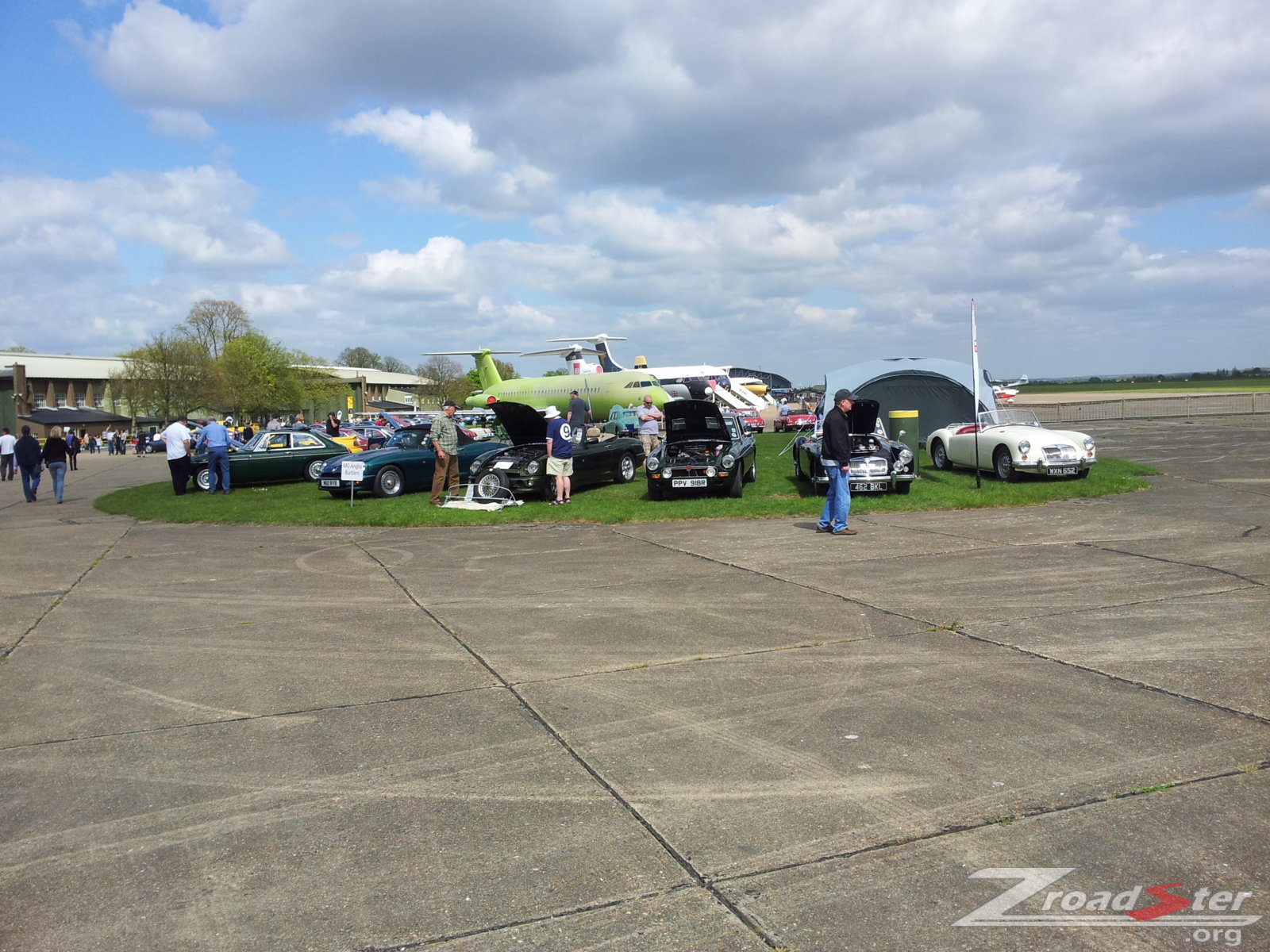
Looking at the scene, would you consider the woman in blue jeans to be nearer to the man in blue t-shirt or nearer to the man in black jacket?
the man in black jacket

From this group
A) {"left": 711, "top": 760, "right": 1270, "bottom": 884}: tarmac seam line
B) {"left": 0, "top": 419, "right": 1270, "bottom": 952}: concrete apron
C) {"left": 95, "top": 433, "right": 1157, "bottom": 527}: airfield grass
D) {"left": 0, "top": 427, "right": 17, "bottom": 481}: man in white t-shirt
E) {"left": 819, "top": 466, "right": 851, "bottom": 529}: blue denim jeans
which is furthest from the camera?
{"left": 0, "top": 427, "right": 17, "bottom": 481}: man in white t-shirt

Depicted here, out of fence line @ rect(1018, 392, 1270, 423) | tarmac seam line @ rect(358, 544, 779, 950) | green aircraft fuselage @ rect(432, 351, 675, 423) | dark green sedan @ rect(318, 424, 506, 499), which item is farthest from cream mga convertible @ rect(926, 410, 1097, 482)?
fence line @ rect(1018, 392, 1270, 423)

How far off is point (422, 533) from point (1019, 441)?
10.5 meters

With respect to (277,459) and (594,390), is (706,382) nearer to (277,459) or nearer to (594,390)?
(594,390)

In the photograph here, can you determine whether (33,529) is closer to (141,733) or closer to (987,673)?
(141,733)

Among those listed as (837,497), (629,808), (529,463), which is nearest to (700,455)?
(529,463)

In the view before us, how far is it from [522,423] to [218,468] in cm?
726

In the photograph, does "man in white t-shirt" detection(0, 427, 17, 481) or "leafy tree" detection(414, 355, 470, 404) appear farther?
"leafy tree" detection(414, 355, 470, 404)

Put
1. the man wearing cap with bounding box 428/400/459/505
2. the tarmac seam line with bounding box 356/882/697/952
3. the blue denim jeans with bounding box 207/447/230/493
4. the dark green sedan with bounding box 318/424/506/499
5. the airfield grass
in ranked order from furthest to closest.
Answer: the blue denim jeans with bounding box 207/447/230/493
the dark green sedan with bounding box 318/424/506/499
the man wearing cap with bounding box 428/400/459/505
the airfield grass
the tarmac seam line with bounding box 356/882/697/952

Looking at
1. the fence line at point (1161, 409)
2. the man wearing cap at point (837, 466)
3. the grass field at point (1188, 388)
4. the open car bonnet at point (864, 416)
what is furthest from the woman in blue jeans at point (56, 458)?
the grass field at point (1188, 388)

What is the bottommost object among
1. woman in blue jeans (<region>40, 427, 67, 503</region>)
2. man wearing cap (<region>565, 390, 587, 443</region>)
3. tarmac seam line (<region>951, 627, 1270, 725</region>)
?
tarmac seam line (<region>951, 627, 1270, 725</region>)

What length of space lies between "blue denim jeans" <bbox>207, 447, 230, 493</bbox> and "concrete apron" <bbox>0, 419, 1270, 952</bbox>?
403 inches

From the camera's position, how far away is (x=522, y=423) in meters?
16.8

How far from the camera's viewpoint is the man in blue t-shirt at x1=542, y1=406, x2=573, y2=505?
51.1 feet
